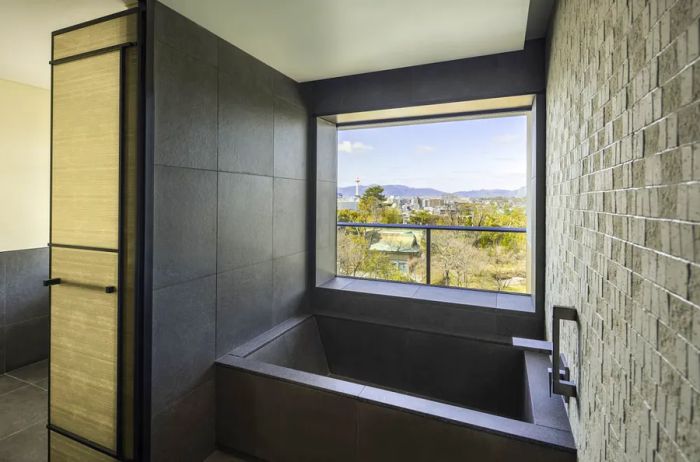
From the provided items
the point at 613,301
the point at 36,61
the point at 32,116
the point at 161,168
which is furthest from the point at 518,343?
the point at 32,116

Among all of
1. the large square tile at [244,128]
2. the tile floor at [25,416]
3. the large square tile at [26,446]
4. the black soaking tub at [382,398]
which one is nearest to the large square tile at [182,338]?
the black soaking tub at [382,398]

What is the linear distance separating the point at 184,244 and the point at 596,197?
2002mm

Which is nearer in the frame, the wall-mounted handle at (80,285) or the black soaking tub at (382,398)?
the black soaking tub at (382,398)

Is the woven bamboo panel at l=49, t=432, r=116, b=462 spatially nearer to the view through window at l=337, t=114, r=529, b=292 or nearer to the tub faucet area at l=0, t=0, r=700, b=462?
the tub faucet area at l=0, t=0, r=700, b=462

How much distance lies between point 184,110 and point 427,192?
2.33 meters

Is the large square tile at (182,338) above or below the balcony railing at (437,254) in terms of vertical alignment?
below

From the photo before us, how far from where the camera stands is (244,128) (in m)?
2.51

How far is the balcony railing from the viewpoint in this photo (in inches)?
125

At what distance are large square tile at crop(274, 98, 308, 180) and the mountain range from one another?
2.22 ft

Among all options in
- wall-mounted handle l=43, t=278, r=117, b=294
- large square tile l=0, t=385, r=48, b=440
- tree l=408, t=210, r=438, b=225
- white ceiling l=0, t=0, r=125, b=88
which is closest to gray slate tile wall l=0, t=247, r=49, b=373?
large square tile l=0, t=385, r=48, b=440

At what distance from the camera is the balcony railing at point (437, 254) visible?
317 cm

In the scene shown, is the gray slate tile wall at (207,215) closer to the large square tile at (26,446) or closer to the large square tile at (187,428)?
the large square tile at (187,428)

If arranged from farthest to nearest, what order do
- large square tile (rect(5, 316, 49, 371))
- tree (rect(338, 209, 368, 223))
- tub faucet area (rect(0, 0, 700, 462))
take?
tree (rect(338, 209, 368, 223)) < large square tile (rect(5, 316, 49, 371)) < tub faucet area (rect(0, 0, 700, 462))

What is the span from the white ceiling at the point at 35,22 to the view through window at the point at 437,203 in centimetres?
219
